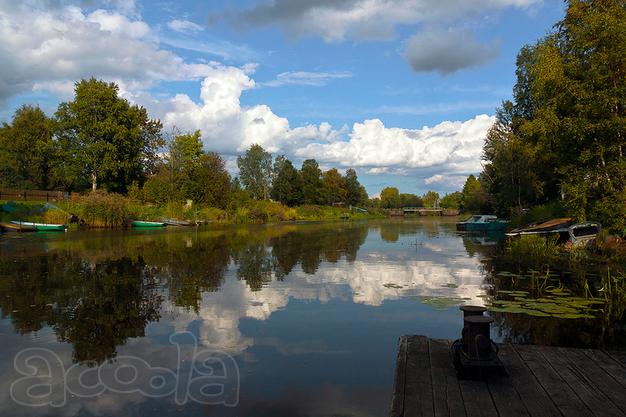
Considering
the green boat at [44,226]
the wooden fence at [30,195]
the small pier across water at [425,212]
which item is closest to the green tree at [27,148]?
the wooden fence at [30,195]

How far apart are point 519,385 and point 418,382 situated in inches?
45.3

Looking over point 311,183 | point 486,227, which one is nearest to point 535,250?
point 486,227

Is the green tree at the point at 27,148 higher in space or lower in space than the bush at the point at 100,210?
higher

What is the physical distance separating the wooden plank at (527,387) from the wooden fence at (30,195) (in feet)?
173

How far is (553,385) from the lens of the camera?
541cm

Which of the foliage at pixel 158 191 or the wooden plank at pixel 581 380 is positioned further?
the foliage at pixel 158 191

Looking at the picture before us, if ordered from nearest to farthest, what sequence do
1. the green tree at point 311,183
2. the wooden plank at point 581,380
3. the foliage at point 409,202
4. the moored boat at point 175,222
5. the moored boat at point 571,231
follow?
the wooden plank at point 581,380, the moored boat at point 571,231, the moored boat at point 175,222, the green tree at point 311,183, the foliage at point 409,202

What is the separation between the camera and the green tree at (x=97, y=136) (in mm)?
56125

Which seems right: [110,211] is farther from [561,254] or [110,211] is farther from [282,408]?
[282,408]

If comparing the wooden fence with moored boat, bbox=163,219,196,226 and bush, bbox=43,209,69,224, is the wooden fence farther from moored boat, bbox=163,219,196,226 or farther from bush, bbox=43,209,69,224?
moored boat, bbox=163,219,196,226

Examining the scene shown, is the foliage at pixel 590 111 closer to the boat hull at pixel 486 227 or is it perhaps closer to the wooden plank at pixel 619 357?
the wooden plank at pixel 619 357

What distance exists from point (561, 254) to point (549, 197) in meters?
24.2

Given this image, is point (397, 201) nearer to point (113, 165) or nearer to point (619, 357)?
point (113, 165)

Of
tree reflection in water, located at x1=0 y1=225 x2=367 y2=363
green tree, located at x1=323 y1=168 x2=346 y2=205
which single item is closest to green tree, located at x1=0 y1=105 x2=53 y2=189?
tree reflection in water, located at x1=0 y1=225 x2=367 y2=363
